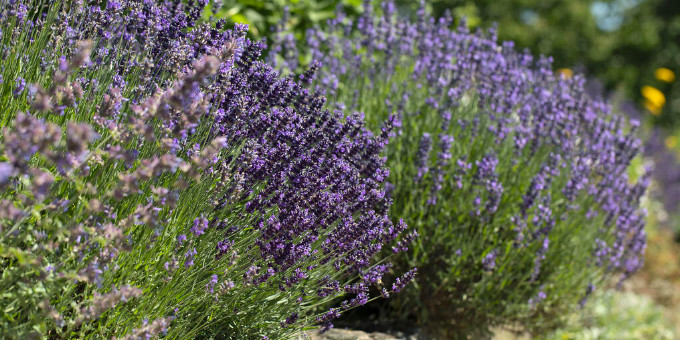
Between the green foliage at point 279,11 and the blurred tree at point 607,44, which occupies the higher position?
the blurred tree at point 607,44

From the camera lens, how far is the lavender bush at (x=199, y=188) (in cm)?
182

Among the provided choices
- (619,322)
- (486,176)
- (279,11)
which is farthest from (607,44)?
(486,176)

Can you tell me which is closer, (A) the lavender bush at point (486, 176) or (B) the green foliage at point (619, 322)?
(A) the lavender bush at point (486, 176)

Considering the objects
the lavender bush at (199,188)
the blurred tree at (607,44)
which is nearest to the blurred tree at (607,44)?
the blurred tree at (607,44)

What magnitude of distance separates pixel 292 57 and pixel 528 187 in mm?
1502

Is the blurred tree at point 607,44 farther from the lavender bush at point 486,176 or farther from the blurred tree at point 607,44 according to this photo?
the lavender bush at point 486,176

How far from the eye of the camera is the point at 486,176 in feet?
10.3

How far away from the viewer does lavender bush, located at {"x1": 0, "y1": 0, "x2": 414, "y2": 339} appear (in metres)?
1.82

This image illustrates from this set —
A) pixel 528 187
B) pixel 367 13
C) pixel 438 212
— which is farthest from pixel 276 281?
pixel 367 13

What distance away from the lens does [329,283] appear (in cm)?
235

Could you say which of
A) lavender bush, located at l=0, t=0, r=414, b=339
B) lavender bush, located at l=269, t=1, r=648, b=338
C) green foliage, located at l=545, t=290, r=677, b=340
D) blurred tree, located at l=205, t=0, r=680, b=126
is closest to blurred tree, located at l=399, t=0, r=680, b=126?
blurred tree, located at l=205, t=0, r=680, b=126

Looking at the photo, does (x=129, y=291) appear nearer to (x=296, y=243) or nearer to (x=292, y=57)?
(x=296, y=243)

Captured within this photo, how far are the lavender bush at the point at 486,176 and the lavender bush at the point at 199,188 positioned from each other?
0.78 meters

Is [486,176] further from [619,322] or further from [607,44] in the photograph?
[607,44]
